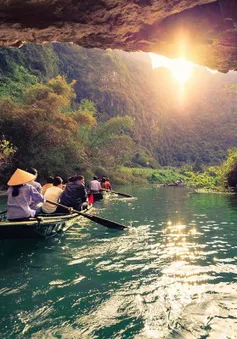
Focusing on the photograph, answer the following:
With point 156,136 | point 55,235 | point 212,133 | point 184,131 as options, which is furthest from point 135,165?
point 55,235

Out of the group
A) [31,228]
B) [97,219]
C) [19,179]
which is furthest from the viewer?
[97,219]

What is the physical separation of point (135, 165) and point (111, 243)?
54.6 metres

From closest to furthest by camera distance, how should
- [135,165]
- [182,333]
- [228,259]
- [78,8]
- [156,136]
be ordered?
[182,333] → [78,8] → [228,259] → [135,165] → [156,136]

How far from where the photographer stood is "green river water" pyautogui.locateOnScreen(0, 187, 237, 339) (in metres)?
3.53

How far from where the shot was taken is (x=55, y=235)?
758cm

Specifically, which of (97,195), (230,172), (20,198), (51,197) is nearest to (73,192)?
(51,197)

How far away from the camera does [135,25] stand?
5.78 m

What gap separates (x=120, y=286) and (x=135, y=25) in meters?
4.57

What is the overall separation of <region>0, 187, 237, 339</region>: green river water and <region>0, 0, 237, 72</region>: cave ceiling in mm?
4163

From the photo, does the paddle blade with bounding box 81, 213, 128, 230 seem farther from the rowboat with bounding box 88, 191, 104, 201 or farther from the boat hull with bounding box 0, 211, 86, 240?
the rowboat with bounding box 88, 191, 104, 201

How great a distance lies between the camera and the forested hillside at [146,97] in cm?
4481

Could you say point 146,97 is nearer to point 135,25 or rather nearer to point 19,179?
point 135,25

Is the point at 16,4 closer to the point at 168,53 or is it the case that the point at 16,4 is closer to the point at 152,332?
the point at 168,53

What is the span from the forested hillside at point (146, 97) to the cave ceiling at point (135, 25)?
→ 68.1 feet
